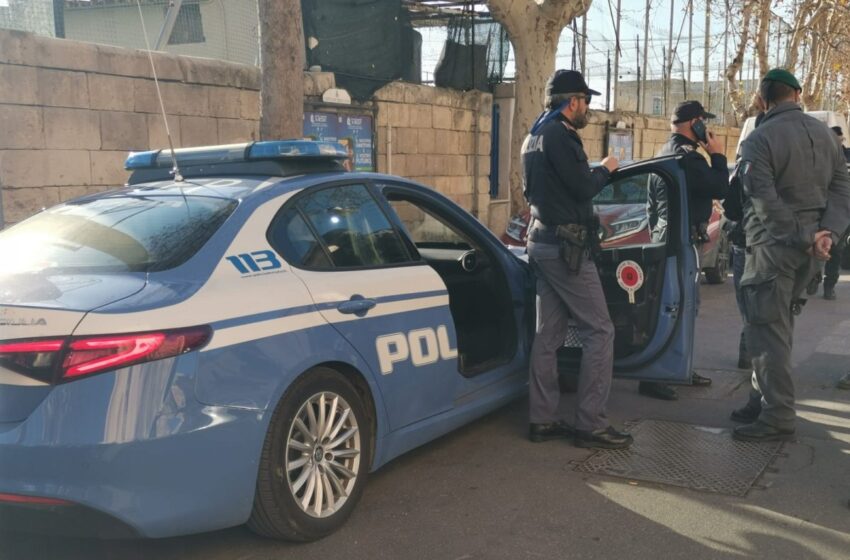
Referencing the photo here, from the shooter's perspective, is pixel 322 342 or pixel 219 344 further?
pixel 322 342

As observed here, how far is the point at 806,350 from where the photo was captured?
7000 mm

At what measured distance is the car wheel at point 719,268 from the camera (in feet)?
36.2

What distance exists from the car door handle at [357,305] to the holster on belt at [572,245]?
1213 mm

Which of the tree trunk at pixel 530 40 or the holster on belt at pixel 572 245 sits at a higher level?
the tree trunk at pixel 530 40

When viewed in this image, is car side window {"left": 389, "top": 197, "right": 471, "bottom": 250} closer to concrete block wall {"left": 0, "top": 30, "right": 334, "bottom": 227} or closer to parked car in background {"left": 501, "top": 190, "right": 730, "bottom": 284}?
parked car in background {"left": 501, "top": 190, "right": 730, "bottom": 284}

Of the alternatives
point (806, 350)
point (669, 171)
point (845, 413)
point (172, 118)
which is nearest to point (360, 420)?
point (669, 171)

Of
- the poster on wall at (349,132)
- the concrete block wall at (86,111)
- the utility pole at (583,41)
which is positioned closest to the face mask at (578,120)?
the concrete block wall at (86,111)

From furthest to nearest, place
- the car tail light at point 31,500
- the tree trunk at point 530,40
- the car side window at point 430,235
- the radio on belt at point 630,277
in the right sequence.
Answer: the tree trunk at point 530,40, the car side window at point 430,235, the radio on belt at point 630,277, the car tail light at point 31,500

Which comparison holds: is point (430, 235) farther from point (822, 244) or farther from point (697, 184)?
point (822, 244)

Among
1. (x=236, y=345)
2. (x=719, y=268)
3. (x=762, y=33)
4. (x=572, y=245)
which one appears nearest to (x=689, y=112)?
(x=572, y=245)

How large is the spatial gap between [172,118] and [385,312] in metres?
6.17

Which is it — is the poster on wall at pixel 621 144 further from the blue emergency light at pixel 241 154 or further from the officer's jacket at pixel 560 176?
the blue emergency light at pixel 241 154

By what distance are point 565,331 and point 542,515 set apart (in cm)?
133

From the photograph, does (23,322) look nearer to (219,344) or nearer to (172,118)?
(219,344)
